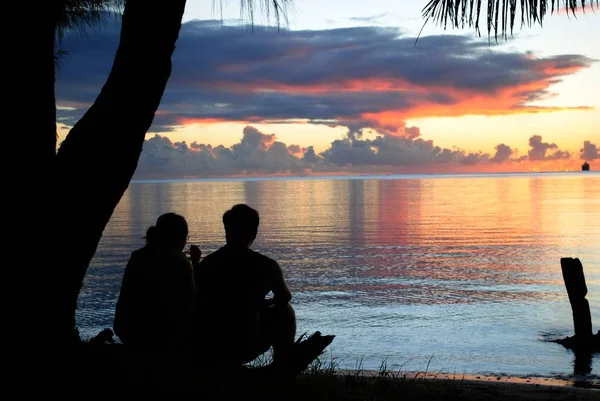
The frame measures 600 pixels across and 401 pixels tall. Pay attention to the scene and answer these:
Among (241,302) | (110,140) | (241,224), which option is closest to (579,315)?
(241,302)

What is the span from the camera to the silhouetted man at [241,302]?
5.53m

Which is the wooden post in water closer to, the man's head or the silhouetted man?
the silhouetted man

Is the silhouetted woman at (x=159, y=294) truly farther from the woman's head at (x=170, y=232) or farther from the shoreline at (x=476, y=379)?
the shoreline at (x=476, y=379)

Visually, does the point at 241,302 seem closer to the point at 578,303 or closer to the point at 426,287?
the point at 578,303

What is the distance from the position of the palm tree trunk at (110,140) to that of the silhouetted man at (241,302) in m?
1.36

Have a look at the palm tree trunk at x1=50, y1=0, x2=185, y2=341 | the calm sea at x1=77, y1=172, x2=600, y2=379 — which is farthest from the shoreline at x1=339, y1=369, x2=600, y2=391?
the palm tree trunk at x1=50, y1=0, x2=185, y2=341

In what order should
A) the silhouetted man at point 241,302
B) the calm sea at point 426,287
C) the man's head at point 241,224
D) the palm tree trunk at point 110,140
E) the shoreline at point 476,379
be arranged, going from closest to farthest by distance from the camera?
the palm tree trunk at point 110,140 < the man's head at point 241,224 < the silhouetted man at point 241,302 < the shoreline at point 476,379 < the calm sea at point 426,287

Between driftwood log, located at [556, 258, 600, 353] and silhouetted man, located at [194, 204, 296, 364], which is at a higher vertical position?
silhouetted man, located at [194, 204, 296, 364]

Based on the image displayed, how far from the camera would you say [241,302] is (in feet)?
18.5

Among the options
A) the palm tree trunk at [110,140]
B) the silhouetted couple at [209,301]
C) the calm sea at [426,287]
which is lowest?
the calm sea at [426,287]

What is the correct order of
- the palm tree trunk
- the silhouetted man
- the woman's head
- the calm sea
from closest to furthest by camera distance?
the palm tree trunk
the silhouetted man
the woman's head
the calm sea

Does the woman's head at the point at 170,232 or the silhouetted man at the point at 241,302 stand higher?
the woman's head at the point at 170,232

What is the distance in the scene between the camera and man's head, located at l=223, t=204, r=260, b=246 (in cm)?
543

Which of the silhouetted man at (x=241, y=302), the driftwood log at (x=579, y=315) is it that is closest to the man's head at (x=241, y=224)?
the silhouetted man at (x=241, y=302)
